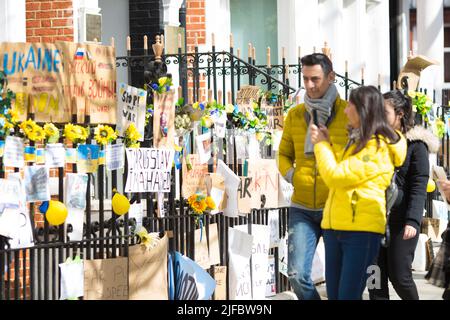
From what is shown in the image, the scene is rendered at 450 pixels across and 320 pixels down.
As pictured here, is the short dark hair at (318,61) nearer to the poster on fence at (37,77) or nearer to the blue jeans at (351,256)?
the blue jeans at (351,256)

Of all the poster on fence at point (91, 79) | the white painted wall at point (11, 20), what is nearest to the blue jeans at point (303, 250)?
the poster on fence at point (91, 79)

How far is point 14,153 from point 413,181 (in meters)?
2.73

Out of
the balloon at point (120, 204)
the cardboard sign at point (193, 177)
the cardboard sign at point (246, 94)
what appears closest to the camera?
the balloon at point (120, 204)

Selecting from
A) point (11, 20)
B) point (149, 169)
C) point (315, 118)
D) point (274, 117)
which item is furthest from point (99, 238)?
point (11, 20)

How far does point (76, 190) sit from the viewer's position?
7.88 m

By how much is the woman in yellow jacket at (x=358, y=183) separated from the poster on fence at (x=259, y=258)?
2717mm

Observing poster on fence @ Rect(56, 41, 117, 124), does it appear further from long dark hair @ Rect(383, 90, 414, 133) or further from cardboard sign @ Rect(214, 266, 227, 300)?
long dark hair @ Rect(383, 90, 414, 133)

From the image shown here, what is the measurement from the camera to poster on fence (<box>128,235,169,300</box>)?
8.23 meters

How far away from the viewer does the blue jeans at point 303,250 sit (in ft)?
24.3

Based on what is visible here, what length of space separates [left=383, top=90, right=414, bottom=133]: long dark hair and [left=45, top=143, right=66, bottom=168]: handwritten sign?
228cm

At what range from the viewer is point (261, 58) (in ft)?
52.5

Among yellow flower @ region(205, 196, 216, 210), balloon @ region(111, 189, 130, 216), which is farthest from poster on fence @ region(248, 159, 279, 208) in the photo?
balloon @ region(111, 189, 130, 216)

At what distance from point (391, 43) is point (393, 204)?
1414 cm
